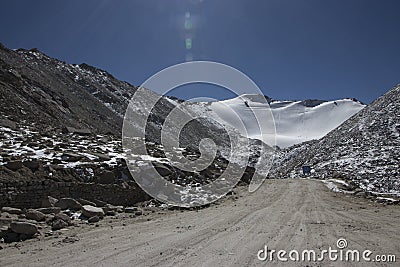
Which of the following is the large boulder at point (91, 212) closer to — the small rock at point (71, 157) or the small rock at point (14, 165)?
the small rock at point (14, 165)

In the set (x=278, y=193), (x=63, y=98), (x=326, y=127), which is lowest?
(x=278, y=193)

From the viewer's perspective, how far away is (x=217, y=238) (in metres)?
7.75

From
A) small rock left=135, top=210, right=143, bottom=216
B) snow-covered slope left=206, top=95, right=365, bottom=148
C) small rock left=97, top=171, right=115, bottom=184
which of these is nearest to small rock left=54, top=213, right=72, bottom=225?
small rock left=135, top=210, right=143, bottom=216

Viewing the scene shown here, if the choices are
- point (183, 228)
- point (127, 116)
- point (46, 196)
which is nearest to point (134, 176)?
point (46, 196)

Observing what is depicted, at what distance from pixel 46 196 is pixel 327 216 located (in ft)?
30.0

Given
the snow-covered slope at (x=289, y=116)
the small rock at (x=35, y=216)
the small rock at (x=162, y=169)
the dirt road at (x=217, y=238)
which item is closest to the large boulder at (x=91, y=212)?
the dirt road at (x=217, y=238)

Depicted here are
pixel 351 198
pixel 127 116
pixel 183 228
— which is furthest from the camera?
pixel 127 116

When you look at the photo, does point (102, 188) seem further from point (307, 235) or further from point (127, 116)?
point (127, 116)

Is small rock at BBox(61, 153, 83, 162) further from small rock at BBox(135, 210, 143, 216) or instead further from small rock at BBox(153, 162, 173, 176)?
small rock at BBox(135, 210, 143, 216)

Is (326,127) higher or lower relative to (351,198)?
higher

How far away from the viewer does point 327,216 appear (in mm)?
10820

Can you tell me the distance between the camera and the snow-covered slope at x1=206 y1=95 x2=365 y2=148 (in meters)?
98.9

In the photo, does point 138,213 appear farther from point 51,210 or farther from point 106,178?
point 106,178

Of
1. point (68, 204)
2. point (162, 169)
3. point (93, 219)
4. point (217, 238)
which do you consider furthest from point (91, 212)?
point (162, 169)
